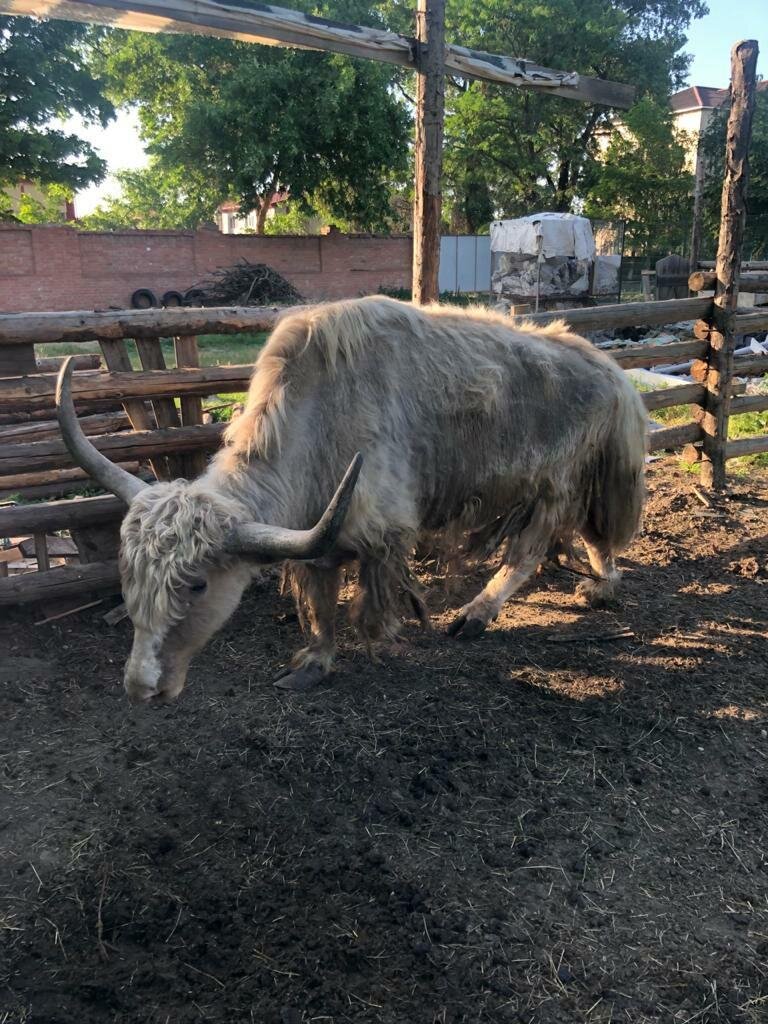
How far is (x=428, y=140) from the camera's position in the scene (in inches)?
214

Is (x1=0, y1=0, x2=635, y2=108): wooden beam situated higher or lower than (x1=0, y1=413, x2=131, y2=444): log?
higher

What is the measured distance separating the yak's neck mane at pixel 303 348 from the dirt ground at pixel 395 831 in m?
1.43

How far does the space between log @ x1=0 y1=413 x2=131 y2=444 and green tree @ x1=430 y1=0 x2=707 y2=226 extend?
101 feet

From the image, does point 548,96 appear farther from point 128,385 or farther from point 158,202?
point 128,385

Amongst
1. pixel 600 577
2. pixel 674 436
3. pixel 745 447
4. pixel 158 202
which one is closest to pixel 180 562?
pixel 600 577

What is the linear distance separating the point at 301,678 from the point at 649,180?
34215mm

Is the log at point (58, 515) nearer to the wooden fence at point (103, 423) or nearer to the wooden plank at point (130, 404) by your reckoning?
the wooden fence at point (103, 423)

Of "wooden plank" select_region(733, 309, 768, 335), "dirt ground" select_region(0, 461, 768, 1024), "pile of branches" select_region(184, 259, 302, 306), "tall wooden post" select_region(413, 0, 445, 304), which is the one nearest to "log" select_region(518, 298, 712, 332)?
"wooden plank" select_region(733, 309, 768, 335)

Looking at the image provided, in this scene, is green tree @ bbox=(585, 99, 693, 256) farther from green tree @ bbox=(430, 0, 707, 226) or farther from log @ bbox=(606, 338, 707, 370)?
log @ bbox=(606, 338, 707, 370)

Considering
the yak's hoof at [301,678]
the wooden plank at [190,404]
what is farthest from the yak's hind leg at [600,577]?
the wooden plank at [190,404]

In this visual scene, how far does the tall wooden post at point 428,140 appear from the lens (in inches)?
206

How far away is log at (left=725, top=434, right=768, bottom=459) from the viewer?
307 inches

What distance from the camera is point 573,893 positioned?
2.85 metres

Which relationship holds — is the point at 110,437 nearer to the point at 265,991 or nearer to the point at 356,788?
the point at 356,788
